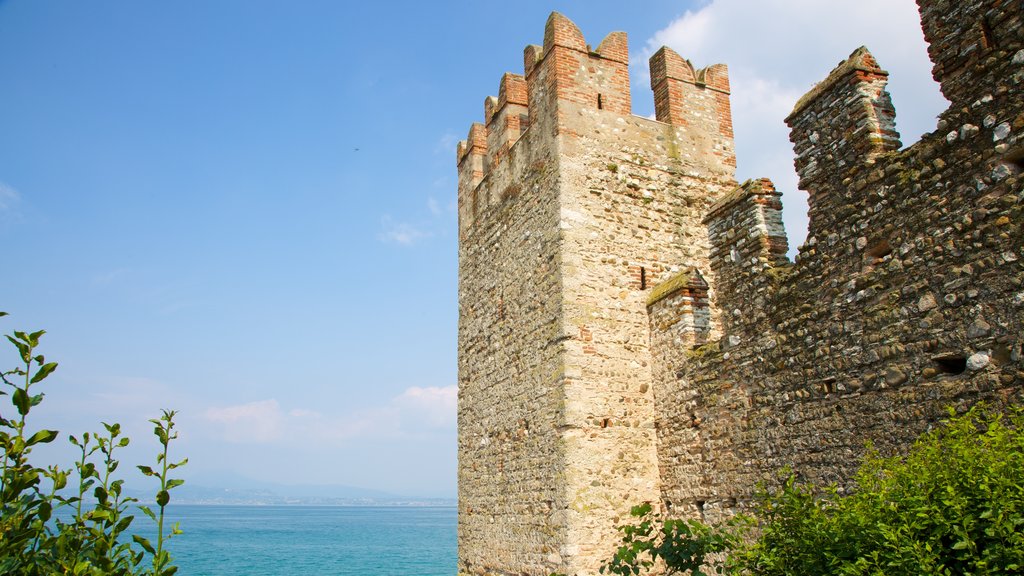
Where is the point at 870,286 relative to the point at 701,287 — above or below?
below

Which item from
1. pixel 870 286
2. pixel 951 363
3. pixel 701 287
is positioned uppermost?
pixel 701 287

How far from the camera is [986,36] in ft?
18.6

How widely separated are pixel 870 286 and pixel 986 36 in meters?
2.09

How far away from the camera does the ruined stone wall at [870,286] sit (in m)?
5.48

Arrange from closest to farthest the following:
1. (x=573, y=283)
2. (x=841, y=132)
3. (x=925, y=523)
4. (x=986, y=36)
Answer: (x=925, y=523) → (x=986, y=36) → (x=841, y=132) → (x=573, y=283)

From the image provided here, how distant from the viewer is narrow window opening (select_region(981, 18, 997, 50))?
5.65m

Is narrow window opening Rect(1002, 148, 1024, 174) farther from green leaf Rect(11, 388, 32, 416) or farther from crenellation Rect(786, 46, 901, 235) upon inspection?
green leaf Rect(11, 388, 32, 416)

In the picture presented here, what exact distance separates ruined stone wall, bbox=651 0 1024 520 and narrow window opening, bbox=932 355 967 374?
1cm

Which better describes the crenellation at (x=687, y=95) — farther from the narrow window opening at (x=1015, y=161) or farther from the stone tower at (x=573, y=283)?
the narrow window opening at (x=1015, y=161)

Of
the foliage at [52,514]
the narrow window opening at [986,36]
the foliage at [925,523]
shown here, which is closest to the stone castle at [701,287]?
the narrow window opening at [986,36]

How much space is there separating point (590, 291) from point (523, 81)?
4.28m

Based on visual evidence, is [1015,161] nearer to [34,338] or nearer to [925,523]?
[925,523]

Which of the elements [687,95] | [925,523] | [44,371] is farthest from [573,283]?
[44,371]

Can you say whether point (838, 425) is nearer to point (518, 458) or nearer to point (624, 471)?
point (624, 471)
